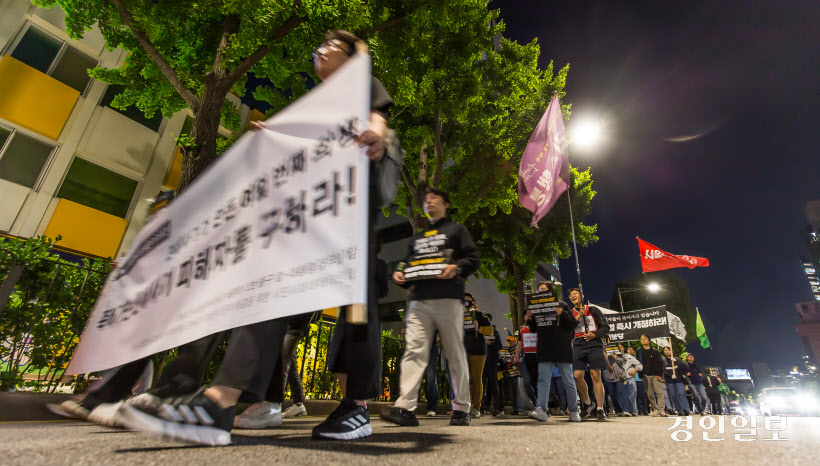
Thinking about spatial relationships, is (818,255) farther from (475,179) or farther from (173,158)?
(173,158)

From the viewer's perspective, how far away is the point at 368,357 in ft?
7.05

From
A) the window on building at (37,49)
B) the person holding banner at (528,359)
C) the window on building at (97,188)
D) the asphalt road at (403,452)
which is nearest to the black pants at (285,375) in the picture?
the asphalt road at (403,452)

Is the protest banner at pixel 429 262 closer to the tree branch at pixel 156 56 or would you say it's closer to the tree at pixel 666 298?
the tree branch at pixel 156 56

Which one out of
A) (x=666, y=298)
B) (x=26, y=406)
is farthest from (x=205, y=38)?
(x=666, y=298)

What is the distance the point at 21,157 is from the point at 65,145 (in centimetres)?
118

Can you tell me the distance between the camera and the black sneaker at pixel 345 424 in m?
1.96

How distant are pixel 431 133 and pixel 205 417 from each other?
1032cm

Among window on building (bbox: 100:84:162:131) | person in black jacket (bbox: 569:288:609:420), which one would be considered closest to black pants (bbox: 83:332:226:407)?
person in black jacket (bbox: 569:288:609:420)

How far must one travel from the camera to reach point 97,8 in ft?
23.5

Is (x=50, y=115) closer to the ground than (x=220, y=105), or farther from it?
farther from it

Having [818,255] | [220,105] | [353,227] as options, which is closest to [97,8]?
[220,105]

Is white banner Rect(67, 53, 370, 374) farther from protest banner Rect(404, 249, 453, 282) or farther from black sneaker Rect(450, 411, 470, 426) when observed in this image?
black sneaker Rect(450, 411, 470, 426)

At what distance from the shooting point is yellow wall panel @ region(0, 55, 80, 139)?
11.7 metres

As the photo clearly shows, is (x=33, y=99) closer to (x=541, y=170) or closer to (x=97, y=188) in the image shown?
(x=97, y=188)
